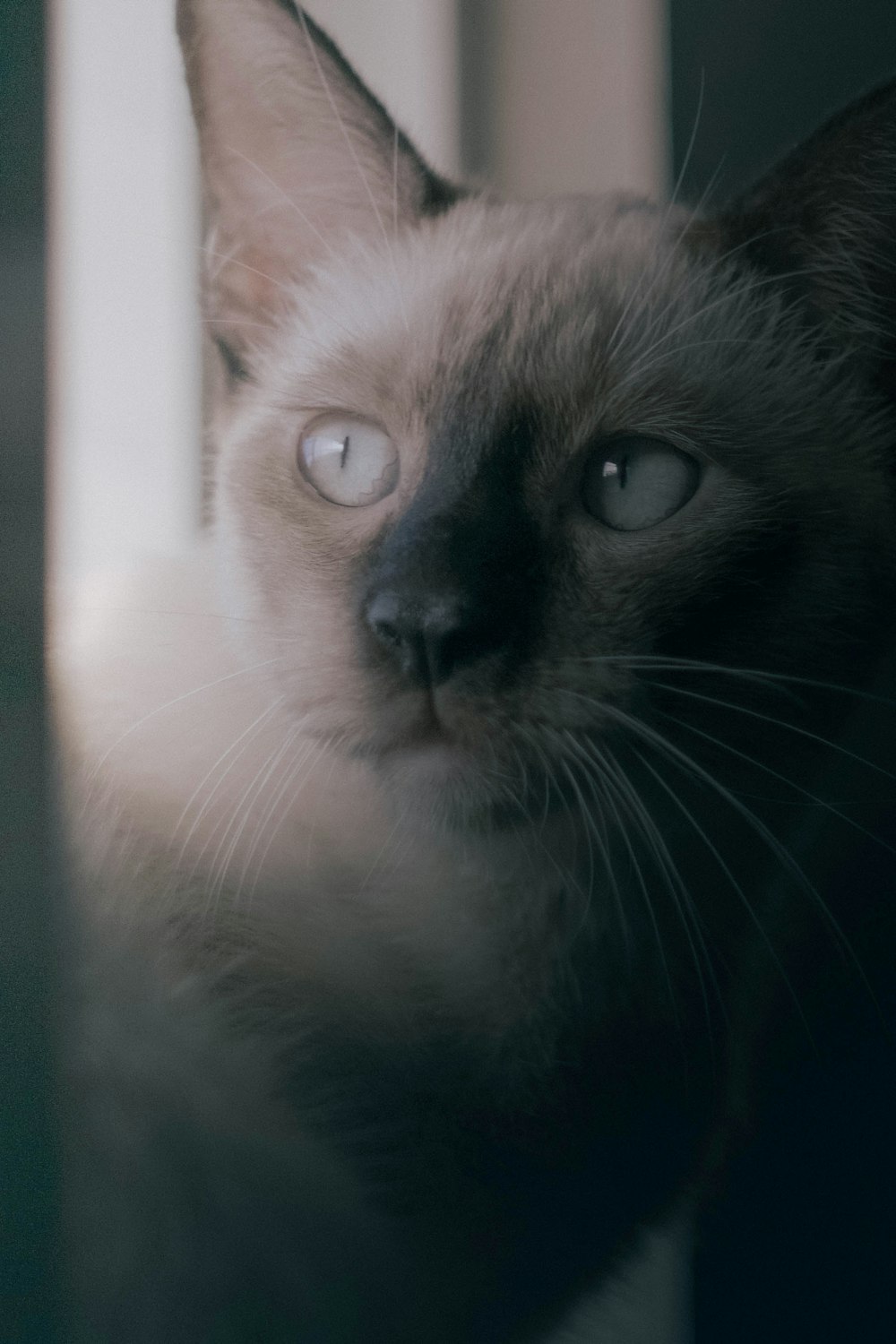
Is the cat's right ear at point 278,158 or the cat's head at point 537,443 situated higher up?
the cat's right ear at point 278,158

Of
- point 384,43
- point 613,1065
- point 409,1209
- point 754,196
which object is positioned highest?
point 384,43

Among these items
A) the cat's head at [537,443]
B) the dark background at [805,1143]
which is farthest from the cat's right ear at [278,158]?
the dark background at [805,1143]

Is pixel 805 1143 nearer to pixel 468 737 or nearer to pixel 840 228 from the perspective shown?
pixel 468 737

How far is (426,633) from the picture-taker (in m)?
0.65

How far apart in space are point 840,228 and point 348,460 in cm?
38

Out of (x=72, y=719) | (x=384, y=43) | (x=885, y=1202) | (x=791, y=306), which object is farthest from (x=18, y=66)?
(x=885, y=1202)

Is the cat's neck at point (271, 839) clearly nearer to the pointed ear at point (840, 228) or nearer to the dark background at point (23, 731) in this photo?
the dark background at point (23, 731)

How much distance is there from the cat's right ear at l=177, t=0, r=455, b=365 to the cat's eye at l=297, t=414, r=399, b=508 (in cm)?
11

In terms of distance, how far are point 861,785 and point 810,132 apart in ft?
1.51

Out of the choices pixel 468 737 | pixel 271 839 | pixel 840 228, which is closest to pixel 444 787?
pixel 468 737

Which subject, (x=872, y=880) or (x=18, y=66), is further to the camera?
(x=18, y=66)

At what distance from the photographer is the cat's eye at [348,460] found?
0.73 meters

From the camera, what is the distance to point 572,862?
0.73m

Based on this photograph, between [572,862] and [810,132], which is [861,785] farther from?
[810,132]
